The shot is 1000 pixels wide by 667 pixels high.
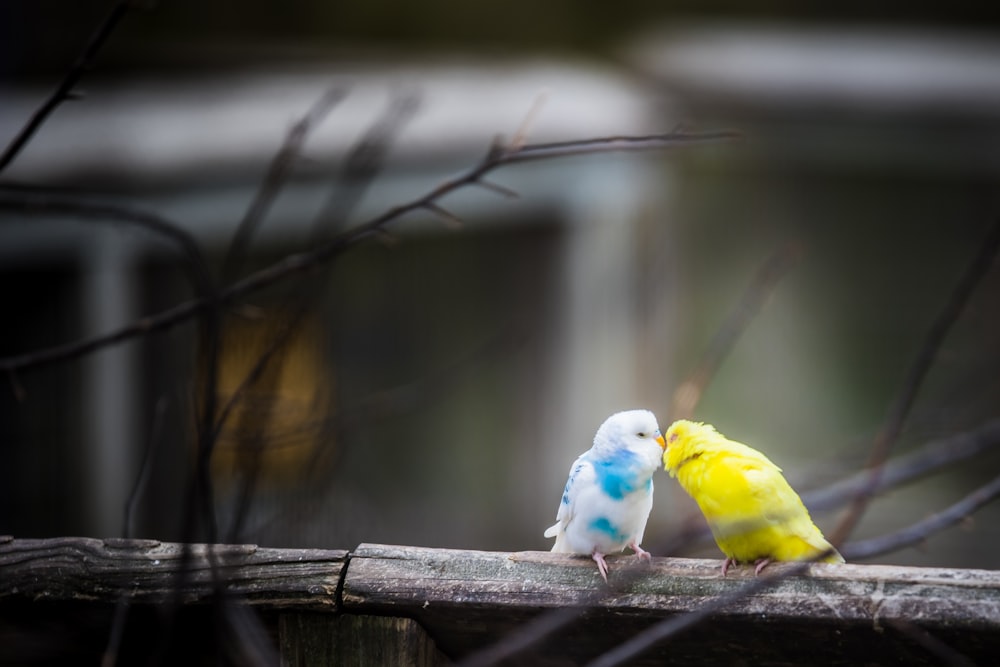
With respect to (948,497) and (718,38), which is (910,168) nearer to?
(718,38)

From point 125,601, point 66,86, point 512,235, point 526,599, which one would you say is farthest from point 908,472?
point 512,235

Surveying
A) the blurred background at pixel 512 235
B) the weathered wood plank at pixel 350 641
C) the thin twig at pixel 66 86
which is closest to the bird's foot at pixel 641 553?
the weathered wood plank at pixel 350 641

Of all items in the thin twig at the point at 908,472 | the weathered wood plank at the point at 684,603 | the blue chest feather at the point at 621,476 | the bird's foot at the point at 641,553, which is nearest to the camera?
the thin twig at the point at 908,472

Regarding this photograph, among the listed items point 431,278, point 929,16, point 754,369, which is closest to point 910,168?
point 929,16

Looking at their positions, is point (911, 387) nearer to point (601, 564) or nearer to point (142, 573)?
point (601, 564)

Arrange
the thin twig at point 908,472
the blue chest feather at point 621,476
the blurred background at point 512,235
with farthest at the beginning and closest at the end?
the blurred background at point 512,235, the blue chest feather at point 621,476, the thin twig at point 908,472

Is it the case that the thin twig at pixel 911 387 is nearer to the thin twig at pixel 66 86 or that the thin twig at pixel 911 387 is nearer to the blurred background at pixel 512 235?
the thin twig at pixel 66 86

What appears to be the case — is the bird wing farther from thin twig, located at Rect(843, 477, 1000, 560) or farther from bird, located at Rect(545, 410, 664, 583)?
thin twig, located at Rect(843, 477, 1000, 560)
